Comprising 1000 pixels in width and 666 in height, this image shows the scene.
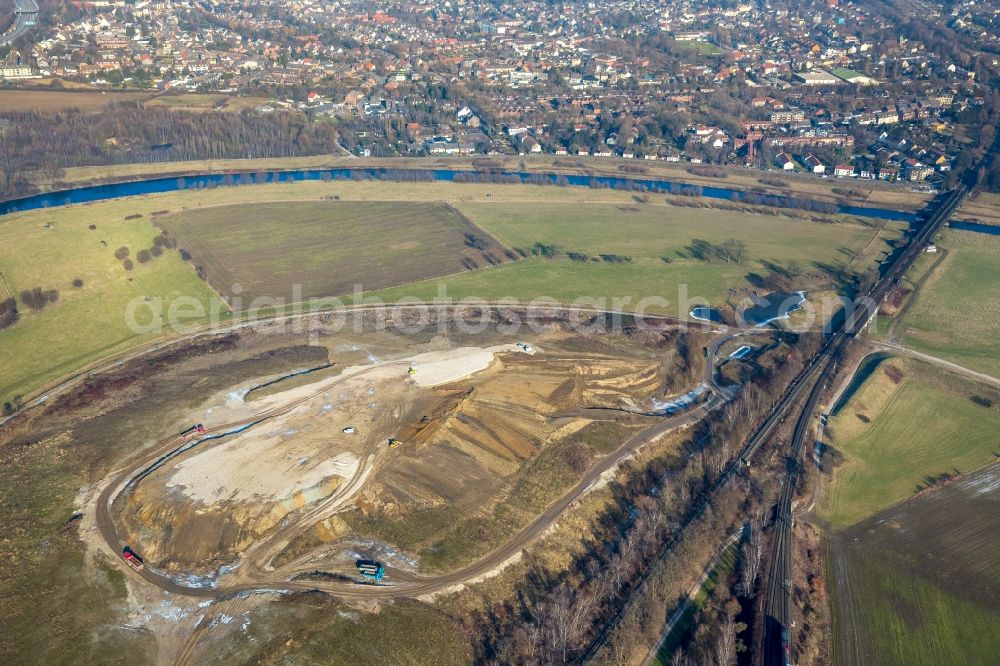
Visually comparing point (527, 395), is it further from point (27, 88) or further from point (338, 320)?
point (27, 88)

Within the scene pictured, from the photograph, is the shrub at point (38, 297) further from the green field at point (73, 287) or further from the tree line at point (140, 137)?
the tree line at point (140, 137)

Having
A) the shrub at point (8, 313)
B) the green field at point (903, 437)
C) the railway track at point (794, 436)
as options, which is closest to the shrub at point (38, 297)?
the shrub at point (8, 313)

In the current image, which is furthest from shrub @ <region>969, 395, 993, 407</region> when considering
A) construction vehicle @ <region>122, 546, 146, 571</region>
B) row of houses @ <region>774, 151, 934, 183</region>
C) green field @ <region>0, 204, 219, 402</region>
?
green field @ <region>0, 204, 219, 402</region>

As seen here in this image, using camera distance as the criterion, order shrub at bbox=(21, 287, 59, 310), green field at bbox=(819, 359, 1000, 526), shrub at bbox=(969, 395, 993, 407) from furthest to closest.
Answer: shrub at bbox=(21, 287, 59, 310), shrub at bbox=(969, 395, 993, 407), green field at bbox=(819, 359, 1000, 526)

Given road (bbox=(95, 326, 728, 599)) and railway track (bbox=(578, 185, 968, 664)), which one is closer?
railway track (bbox=(578, 185, 968, 664))

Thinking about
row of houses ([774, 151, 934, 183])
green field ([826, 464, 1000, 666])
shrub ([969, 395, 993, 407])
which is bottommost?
green field ([826, 464, 1000, 666])

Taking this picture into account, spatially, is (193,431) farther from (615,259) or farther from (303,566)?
(615,259)

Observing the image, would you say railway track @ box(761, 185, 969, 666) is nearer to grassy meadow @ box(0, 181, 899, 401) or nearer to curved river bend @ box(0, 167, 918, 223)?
grassy meadow @ box(0, 181, 899, 401)
